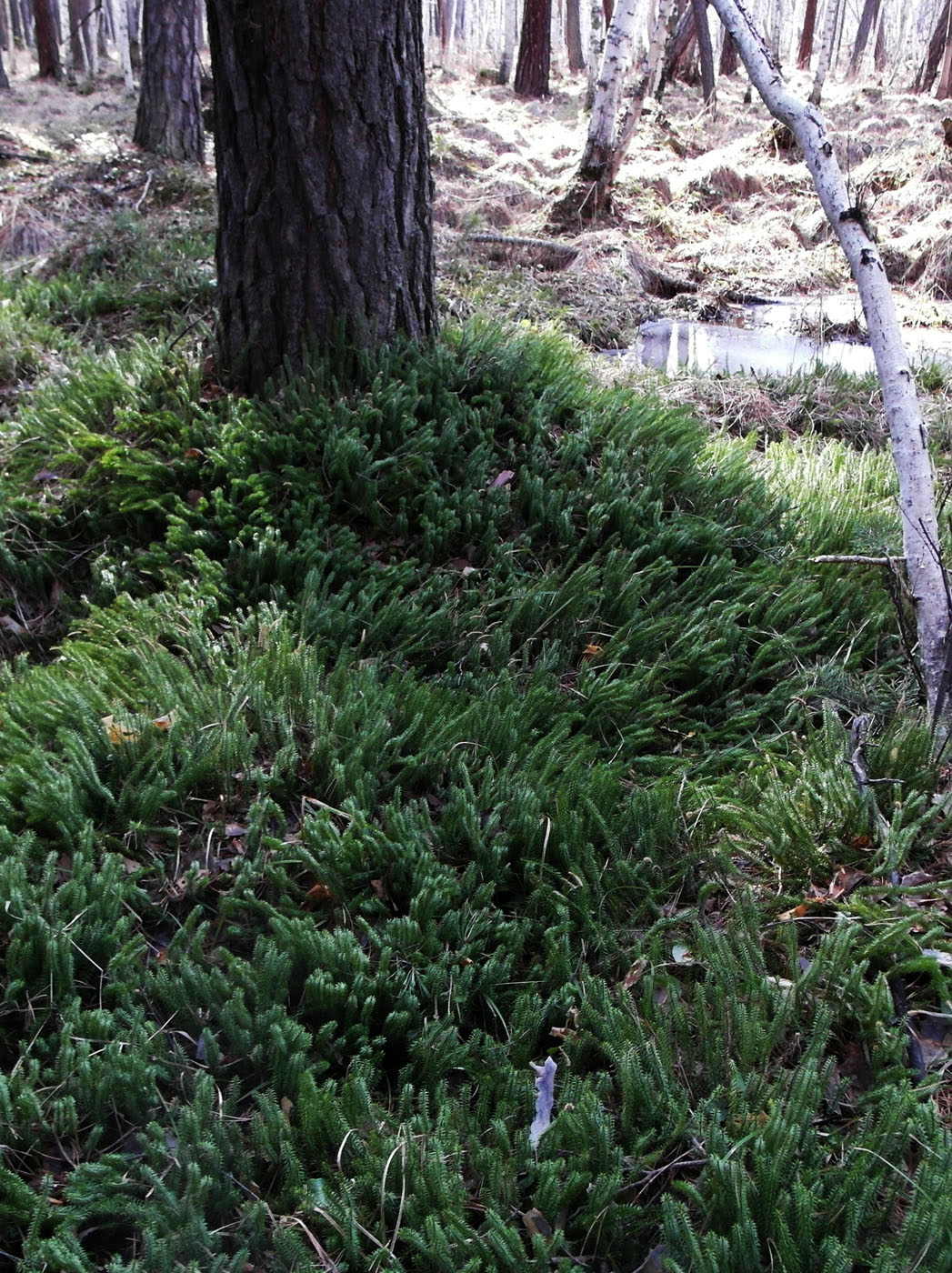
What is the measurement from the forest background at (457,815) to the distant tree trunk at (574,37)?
27.3 metres

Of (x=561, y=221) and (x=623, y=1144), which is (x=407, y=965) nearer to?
(x=623, y=1144)

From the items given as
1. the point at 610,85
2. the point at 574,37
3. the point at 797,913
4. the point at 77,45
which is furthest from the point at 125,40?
the point at 797,913

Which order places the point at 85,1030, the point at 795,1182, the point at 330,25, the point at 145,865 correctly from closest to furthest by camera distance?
1. the point at 795,1182
2. the point at 85,1030
3. the point at 145,865
4. the point at 330,25

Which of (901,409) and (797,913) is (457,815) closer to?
(797,913)

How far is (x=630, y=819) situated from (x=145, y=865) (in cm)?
158

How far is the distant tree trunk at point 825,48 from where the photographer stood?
1595cm

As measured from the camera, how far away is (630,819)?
3.17 m

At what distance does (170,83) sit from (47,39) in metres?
15.9

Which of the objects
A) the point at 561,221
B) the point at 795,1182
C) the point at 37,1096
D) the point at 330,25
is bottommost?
the point at 37,1096

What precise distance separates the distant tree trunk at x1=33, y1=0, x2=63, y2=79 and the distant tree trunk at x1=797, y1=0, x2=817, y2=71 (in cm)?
1910

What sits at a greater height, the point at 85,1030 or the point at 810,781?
the point at 810,781

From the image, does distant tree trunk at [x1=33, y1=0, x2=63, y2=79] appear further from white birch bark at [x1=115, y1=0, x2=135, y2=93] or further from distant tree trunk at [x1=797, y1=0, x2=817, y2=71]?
distant tree trunk at [x1=797, y1=0, x2=817, y2=71]

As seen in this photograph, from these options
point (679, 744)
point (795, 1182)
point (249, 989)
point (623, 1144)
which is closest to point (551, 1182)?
point (623, 1144)

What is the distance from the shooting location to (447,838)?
3.08 metres
